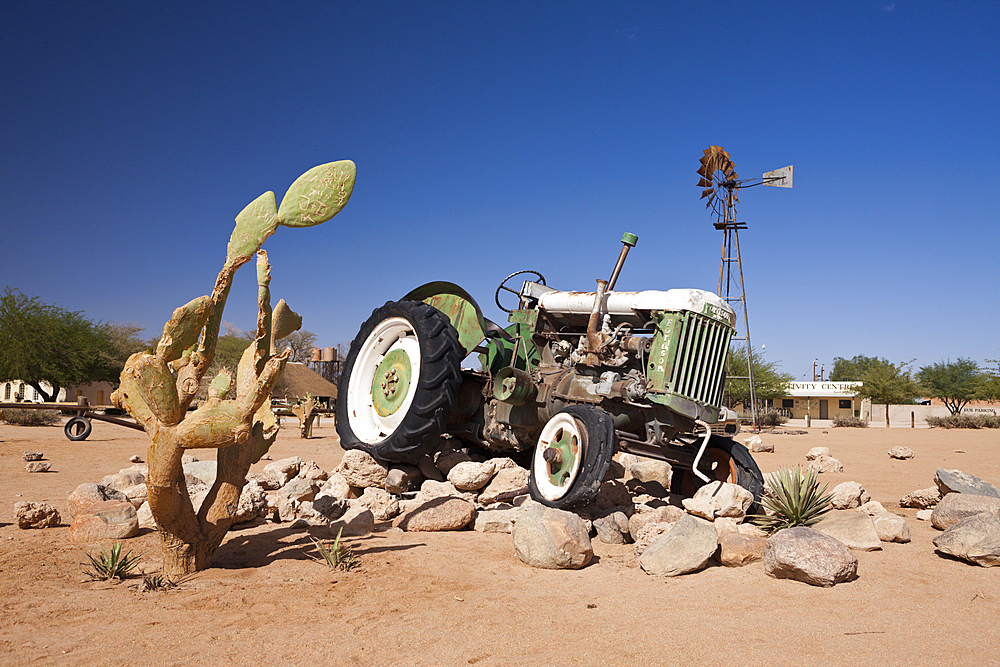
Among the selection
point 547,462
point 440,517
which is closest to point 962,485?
point 547,462

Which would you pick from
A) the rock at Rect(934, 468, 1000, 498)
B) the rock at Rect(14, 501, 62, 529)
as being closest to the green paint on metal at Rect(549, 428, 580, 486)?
the rock at Rect(934, 468, 1000, 498)

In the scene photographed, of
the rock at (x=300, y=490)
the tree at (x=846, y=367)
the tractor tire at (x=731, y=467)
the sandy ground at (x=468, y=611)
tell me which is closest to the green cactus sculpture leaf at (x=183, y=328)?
the sandy ground at (x=468, y=611)

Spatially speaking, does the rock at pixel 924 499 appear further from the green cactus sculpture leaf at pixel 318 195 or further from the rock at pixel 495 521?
the green cactus sculpture leaf at pixel 318 195

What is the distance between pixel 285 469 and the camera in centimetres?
764

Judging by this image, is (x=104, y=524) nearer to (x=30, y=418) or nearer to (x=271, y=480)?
(x=271, y=480)

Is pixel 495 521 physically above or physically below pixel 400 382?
below

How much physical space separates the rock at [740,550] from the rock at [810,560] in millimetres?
210

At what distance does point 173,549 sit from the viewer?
158 inches

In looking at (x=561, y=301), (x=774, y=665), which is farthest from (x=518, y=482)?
(x=774, y=665)

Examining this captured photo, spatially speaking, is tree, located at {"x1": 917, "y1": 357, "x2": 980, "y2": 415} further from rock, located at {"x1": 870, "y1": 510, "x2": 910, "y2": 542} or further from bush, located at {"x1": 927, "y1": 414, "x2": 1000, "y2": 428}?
rock, located at {"x1": 870, "y1": 510, "x2": 910, "y2": 542}

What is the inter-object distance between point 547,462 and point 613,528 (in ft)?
2.83

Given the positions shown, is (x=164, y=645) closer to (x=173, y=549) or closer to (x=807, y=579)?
(x=173, y=549)

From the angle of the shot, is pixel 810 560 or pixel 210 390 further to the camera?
pixel 210 390

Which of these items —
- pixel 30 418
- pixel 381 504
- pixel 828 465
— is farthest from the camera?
pixel 30 418
